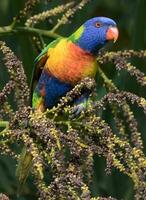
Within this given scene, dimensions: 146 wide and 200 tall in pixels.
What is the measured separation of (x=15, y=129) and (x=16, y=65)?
18cm

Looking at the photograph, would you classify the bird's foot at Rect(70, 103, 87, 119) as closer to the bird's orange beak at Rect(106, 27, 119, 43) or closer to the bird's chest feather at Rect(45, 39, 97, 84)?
the bird's chest feather at Rect(45, 39, 97, 84)

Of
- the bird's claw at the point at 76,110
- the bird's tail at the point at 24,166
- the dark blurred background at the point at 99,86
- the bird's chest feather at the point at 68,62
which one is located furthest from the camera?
the dark blurred background at the point at 99,86

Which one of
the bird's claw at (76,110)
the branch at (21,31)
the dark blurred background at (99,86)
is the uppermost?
the branch at (21,31)

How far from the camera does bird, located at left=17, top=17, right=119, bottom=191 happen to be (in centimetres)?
211

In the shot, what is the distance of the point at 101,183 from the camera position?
2381mm

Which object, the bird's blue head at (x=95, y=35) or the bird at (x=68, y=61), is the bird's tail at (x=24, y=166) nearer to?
the bird at (x=68, y=61)

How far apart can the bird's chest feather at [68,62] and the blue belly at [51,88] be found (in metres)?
0.03

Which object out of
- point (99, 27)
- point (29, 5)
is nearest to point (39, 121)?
point (29, 5)

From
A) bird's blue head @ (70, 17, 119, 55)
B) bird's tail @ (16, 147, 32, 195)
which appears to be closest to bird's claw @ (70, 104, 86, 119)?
bird's tail @ (16, 147, 32, 195)

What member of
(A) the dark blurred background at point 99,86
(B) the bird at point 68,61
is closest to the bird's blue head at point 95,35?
(B) the bird at point 68,61

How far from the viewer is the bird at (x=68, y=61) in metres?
2.11

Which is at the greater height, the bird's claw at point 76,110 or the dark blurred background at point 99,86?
the bird's claw at point 76,110

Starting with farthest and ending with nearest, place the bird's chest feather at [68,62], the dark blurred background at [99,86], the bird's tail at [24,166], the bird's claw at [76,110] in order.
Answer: the dark blurred background at [99,86] < the bird's chest feather at [68,62] < the bird's tail at [24,166] < the bird's claw at [76,110]

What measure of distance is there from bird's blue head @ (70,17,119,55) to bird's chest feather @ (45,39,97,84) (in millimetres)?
28
